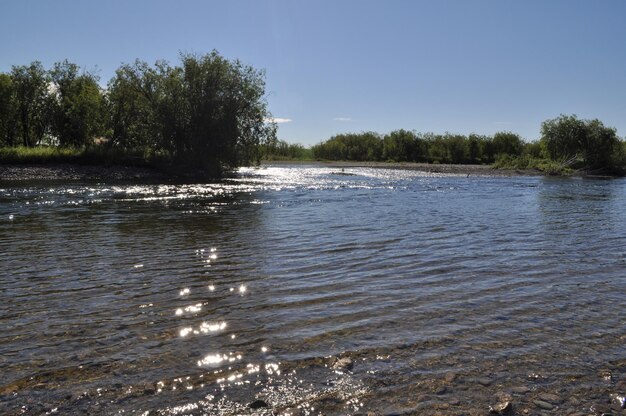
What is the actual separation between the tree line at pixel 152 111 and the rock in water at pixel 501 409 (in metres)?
53.4

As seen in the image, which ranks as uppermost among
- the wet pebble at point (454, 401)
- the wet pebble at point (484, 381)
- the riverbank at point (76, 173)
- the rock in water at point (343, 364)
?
the riverbank at point (76, 173)

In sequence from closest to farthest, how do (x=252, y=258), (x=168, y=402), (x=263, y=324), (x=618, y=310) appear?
(x=168, y=402), (x=263, y=324), (x=618, y=310), (x=252, y=258)

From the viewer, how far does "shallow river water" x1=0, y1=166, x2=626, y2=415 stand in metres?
5.45

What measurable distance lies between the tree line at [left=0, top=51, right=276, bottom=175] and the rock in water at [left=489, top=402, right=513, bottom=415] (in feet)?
175

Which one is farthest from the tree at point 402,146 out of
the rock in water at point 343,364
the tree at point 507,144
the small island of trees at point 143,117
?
the rock in water at point 343,364

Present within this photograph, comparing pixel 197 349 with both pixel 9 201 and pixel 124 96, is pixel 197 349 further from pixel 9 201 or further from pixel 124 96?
pixel 124 96

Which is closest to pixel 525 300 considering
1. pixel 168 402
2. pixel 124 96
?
pixel 168 402

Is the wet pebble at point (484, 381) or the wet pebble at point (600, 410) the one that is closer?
the wet pebble at point (600, 410)

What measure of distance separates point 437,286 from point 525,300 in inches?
67.4

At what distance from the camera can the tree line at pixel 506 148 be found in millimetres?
85812

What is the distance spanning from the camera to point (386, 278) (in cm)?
1084

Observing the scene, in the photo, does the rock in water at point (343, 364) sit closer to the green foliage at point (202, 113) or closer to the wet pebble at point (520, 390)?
the wet pebble at point (520, 390)

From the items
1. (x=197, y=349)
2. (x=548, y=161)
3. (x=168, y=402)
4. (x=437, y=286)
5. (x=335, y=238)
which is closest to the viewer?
(x=168, y=402)

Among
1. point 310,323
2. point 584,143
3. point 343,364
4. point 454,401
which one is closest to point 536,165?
point 584,143
